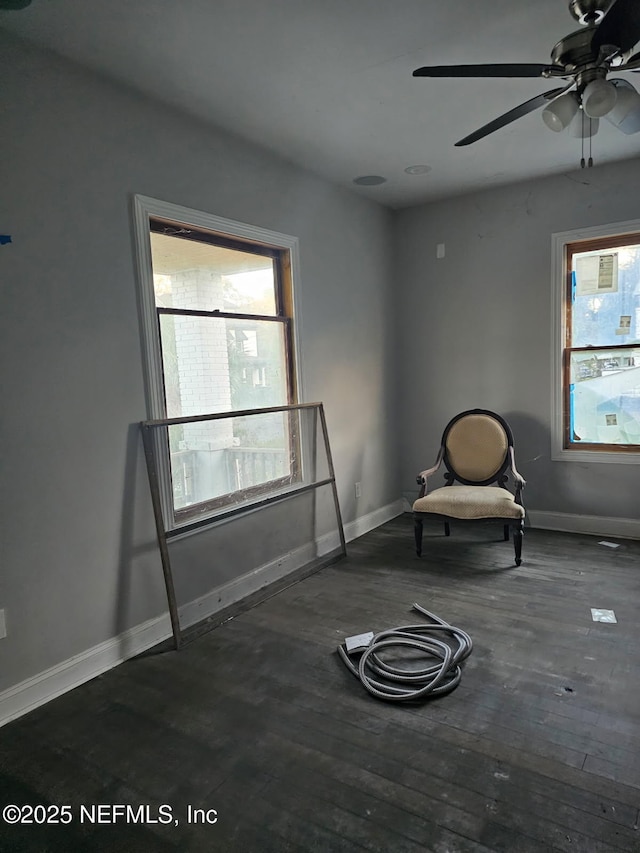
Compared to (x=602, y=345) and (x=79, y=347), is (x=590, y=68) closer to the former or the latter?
(x=79, y=347)

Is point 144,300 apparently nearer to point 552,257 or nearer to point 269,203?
point 269,203

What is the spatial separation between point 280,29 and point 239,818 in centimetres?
282

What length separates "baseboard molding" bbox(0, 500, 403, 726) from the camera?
2.22 meters

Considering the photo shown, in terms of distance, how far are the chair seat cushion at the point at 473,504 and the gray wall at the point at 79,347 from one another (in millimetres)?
1356

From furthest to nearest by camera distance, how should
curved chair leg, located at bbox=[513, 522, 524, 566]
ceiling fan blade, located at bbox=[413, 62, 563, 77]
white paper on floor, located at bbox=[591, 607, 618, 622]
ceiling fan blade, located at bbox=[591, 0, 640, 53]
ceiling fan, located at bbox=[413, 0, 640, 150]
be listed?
1. curved chair leg, located at bbox=[513, 522, 524, 566]
2. white paper on floor, located at bbox=[591, 607, 618, 622]
3. ceiling fan blade, located at bbox=[413, 62, 563, 77]
4. ceiling fan, located at bbox=[413, 0, 640, 150]
5. ceiling fan blade, located at bbox=[591, 0, 640, 53]

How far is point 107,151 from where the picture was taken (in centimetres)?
249

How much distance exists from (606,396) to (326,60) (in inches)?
121

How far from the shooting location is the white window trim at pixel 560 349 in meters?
4.03

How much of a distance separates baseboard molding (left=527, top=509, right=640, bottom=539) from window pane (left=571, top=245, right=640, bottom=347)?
1327 millimetres

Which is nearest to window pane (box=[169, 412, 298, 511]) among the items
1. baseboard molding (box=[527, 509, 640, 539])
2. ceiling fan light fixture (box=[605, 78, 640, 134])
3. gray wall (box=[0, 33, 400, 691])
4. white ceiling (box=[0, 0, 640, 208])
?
gray wall (box=[0, 33, 400, 691])

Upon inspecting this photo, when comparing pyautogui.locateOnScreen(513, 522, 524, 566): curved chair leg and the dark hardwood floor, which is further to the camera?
pyautogui.locateOnScreen(513, 522, 524, 566): curved chair leg

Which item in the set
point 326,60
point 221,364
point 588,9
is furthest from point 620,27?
point 221,364

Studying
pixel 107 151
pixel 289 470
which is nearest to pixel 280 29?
pixel 107 151

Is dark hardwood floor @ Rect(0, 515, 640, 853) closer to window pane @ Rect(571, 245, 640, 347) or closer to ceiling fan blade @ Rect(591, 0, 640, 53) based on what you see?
window pane @ Rect(571, 245, 640, 347)
